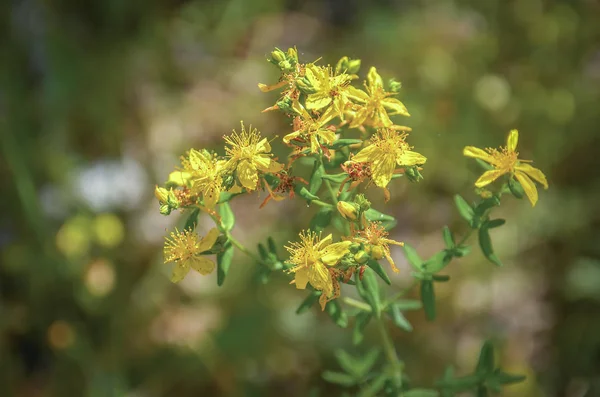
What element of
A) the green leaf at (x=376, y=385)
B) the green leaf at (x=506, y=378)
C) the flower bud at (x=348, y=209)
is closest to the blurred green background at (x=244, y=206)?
the green leaf at (x=376, y=385)

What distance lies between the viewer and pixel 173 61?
16.0 feet

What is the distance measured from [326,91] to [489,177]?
53cm

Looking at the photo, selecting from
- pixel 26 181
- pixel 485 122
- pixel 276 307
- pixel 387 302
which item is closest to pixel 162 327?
pixel 276 307

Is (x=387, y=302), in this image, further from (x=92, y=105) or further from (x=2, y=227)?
(x=92, y=105)

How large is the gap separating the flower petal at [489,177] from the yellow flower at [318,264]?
0.44 metres

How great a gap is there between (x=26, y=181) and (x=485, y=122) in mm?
2868

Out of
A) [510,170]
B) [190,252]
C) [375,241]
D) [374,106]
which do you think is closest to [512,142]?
[510,170]

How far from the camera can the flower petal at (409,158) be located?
63.9 inches

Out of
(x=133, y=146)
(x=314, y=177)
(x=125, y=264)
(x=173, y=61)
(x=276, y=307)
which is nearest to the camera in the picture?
(x=314, y=177)

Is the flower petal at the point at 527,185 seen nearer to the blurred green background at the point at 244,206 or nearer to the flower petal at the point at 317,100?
the flower petal at the point at 317,100

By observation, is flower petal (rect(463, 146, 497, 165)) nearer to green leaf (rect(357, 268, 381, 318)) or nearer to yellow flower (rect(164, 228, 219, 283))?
green leaf (rect(357, 268, 381, 318))

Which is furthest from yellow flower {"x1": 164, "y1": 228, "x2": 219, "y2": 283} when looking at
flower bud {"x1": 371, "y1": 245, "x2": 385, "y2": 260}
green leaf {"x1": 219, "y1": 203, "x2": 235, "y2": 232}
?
flower bud {"x1": 371, "y1": 245, "x2": 385, "y2": 260}

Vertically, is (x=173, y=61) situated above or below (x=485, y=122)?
above

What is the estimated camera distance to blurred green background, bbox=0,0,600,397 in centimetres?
325
